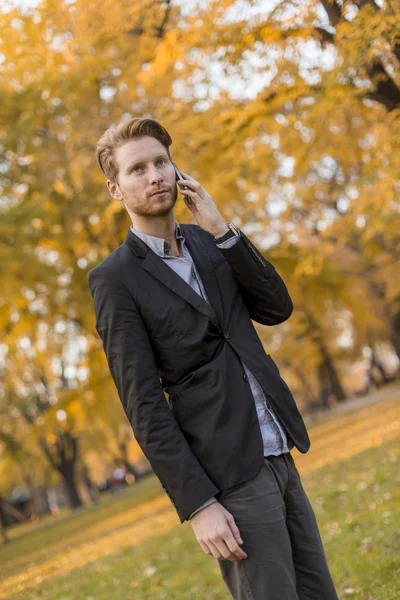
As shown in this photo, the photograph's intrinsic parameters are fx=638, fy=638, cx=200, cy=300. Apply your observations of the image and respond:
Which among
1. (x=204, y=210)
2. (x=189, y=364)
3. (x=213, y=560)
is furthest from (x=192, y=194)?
(x=213, y=560)

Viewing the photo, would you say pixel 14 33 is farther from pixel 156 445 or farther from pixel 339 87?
pixel 156 445

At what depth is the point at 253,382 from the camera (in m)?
2.53

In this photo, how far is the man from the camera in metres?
2.28

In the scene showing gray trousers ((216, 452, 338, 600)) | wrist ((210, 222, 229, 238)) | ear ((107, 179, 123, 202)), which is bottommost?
gray trousers ((216, 452, 338, 600))

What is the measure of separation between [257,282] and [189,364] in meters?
0.48

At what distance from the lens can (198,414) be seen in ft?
7.88

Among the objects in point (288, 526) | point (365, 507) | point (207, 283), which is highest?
point (207, 283)

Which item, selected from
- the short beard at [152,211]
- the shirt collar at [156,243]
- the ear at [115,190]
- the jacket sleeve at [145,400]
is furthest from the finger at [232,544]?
the ear at [115,190]

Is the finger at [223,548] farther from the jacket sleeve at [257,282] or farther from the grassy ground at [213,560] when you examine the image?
the grassy ground at [213,560]

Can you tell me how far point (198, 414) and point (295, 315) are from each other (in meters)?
24.6

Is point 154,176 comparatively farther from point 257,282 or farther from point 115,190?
point 257,282

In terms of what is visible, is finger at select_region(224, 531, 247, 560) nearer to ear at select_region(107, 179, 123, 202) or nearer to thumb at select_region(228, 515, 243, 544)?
thumb at select_region(228, 515, 243, 544)

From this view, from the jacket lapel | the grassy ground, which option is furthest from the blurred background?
the jacket lapel

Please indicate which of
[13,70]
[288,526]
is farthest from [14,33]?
[288,526]
